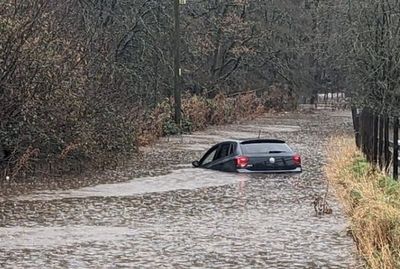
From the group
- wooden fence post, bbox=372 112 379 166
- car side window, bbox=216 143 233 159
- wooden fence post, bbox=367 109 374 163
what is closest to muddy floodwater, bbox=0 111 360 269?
car side window, bbox=216 143 233 159

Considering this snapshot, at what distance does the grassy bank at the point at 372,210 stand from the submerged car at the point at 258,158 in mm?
1897

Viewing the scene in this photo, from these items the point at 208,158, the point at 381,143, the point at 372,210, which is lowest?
the point at 208,158

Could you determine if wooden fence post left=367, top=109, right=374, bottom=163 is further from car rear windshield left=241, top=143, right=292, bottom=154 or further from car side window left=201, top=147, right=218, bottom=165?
car side window left=201, top=147, right=218, bottom=165

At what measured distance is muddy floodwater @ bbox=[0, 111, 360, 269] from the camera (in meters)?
10.9

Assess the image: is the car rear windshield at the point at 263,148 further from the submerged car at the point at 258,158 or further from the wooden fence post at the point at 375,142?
the wooden fence post at the point at 375,142

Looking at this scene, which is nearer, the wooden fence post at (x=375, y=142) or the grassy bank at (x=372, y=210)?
the grassy bank at (x=372, y=210)

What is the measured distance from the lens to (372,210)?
1209 centimetres

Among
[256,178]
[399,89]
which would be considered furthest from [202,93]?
[256,178]

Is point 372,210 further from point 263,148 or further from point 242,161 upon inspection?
point 263,148

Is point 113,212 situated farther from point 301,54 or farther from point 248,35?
point 301,54

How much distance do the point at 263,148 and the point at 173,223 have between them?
869cm

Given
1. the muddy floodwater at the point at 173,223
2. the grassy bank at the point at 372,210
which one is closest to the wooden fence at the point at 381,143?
the grassy bank at the point at 372,210

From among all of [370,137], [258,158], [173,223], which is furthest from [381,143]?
[173,223]

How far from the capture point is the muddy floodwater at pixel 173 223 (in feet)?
35.8
